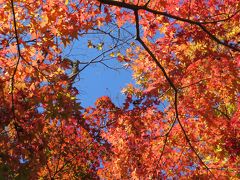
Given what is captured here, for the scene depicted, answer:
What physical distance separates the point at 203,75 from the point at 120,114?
2.69 m

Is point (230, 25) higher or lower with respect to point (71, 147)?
higher

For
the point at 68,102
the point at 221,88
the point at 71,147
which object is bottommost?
the point at 68,102

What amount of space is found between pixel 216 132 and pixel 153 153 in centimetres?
163

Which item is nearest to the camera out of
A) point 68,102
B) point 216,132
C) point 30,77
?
point 68,102

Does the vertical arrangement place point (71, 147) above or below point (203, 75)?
below

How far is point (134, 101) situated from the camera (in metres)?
9.87

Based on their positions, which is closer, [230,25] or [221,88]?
[221,88]

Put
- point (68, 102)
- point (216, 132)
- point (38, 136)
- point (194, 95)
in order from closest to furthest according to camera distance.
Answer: point (68, 102)
point (38, 136)
point (216, 132)
point (194, 95)

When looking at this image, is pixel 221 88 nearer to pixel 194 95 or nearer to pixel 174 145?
pixel 194 95

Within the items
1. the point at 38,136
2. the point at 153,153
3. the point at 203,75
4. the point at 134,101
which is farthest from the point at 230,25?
the point at 38,136

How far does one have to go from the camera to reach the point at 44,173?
9.70m

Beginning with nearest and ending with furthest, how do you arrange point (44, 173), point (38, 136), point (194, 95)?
1. point (38, 136)
2. point (194, 95)
3. point (44, 173)

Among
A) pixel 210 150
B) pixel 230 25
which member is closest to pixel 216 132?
pixel 210 150

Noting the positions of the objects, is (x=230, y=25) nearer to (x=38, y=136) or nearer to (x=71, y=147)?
(x=71, y=147)
